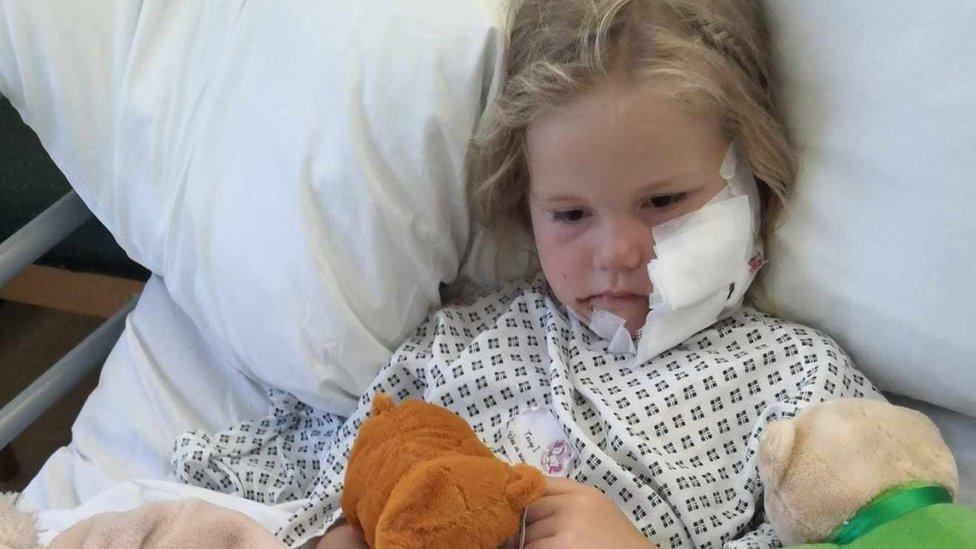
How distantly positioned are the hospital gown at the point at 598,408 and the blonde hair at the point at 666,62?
0.16m

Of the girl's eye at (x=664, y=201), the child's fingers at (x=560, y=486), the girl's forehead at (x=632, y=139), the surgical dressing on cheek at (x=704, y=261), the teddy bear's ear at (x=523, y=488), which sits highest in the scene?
the girl's forehead at (x=632, y=139)

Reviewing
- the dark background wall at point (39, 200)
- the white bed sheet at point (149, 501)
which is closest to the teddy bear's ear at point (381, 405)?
the white bed sheet at point (149, 501)

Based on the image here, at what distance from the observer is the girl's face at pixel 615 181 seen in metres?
0.90

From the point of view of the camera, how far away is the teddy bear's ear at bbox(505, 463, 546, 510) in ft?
2.41

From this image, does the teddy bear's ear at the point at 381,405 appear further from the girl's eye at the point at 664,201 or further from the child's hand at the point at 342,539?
the girl's eye at the point at 664,201

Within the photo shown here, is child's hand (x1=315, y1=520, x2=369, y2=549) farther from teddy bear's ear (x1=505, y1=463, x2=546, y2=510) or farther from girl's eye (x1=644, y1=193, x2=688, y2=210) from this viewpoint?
girl's eye (x1=644, y1=193, x2=688, y2=210)

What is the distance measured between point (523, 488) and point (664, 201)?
0.35 meters

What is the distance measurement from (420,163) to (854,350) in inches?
19.7

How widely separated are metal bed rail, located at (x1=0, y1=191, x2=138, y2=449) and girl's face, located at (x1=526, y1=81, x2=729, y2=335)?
0.62 m

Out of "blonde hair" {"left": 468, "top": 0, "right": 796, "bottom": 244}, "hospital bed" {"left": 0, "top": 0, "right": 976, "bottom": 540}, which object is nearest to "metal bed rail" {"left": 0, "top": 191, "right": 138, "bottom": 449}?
"hospital bed" {"left": 0, "top": 0, "right": 976, "bottom": 540}

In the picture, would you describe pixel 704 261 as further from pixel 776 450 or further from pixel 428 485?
pixel 428 485

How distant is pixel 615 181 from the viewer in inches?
35.9

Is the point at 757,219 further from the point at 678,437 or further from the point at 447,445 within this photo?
the point at 447,445

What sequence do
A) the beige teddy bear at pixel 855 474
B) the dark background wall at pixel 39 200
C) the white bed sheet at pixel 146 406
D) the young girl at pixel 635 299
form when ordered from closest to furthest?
the beige teddy bear at pixel 855 474 < the young girl at pixel 635 299 < the white bed sheet at pixel 146 406 < the dark background wall at pixel 39 200
